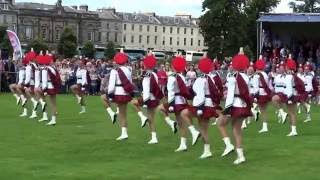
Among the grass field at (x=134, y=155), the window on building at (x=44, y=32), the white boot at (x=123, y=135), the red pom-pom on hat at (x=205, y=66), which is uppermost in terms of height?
the window on building at (x=44, y=32)

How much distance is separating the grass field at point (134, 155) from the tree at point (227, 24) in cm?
5729

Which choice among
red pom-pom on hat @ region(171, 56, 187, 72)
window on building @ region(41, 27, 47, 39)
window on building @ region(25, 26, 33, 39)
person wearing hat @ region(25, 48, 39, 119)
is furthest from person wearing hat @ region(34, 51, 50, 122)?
window on building @ region(25, 26, 33, 39)

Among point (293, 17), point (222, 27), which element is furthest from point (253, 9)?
point (293, 17)

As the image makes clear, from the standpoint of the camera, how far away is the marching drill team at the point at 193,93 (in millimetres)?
13297

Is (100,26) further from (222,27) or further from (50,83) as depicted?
(50,83)

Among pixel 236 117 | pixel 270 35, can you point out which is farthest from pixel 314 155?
pixel 270 35

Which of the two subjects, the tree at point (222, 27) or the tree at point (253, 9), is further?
Result: the tree at point (253, 9)

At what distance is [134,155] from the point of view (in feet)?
46.7

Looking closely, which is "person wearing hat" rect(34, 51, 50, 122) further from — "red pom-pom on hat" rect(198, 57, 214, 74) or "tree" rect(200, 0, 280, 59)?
"tree" rect(200, 0, 280, 59)

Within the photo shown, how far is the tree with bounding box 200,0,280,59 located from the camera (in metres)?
77.5

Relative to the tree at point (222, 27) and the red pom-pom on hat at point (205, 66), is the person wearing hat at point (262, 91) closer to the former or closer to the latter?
the red pom-pom on hat at point (205, 66)

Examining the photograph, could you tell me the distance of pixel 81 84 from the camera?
2630 cm

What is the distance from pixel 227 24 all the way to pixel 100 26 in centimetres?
8169

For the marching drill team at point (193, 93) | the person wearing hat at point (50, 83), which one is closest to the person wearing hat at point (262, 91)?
the marching drill team at point (193, 93)
